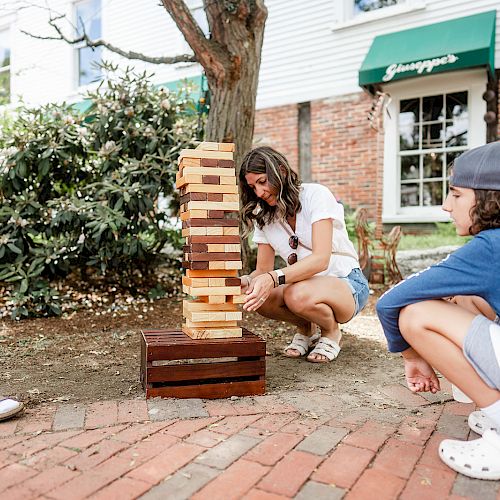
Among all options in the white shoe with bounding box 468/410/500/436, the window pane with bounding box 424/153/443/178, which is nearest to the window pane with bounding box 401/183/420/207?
the window pane with bounding box 424/153/443/178

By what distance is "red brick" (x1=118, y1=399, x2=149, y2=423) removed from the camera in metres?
2.29

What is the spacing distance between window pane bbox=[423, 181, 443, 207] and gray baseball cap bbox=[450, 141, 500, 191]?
24.1 feet

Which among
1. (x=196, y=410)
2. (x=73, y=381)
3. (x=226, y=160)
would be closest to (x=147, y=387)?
(x=196, y=410)

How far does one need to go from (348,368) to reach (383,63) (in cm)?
612

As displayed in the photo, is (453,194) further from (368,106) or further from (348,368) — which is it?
(368,106)

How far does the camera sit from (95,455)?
196 cm

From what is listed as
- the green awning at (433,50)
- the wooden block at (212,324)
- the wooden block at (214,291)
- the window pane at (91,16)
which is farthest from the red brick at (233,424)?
the window pane at (91,16)

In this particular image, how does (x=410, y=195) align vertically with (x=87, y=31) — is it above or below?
below

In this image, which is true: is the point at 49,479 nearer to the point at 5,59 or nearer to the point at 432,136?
the point at 432,136

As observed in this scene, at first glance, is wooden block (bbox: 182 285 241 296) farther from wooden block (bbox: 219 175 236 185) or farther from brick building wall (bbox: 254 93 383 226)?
brick building wall (bbox: 254 93 383 226)

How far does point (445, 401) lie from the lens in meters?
2.58

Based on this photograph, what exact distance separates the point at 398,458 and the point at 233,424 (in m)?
0.64

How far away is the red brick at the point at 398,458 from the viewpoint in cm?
187

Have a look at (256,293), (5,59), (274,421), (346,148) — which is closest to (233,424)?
(274,421)
